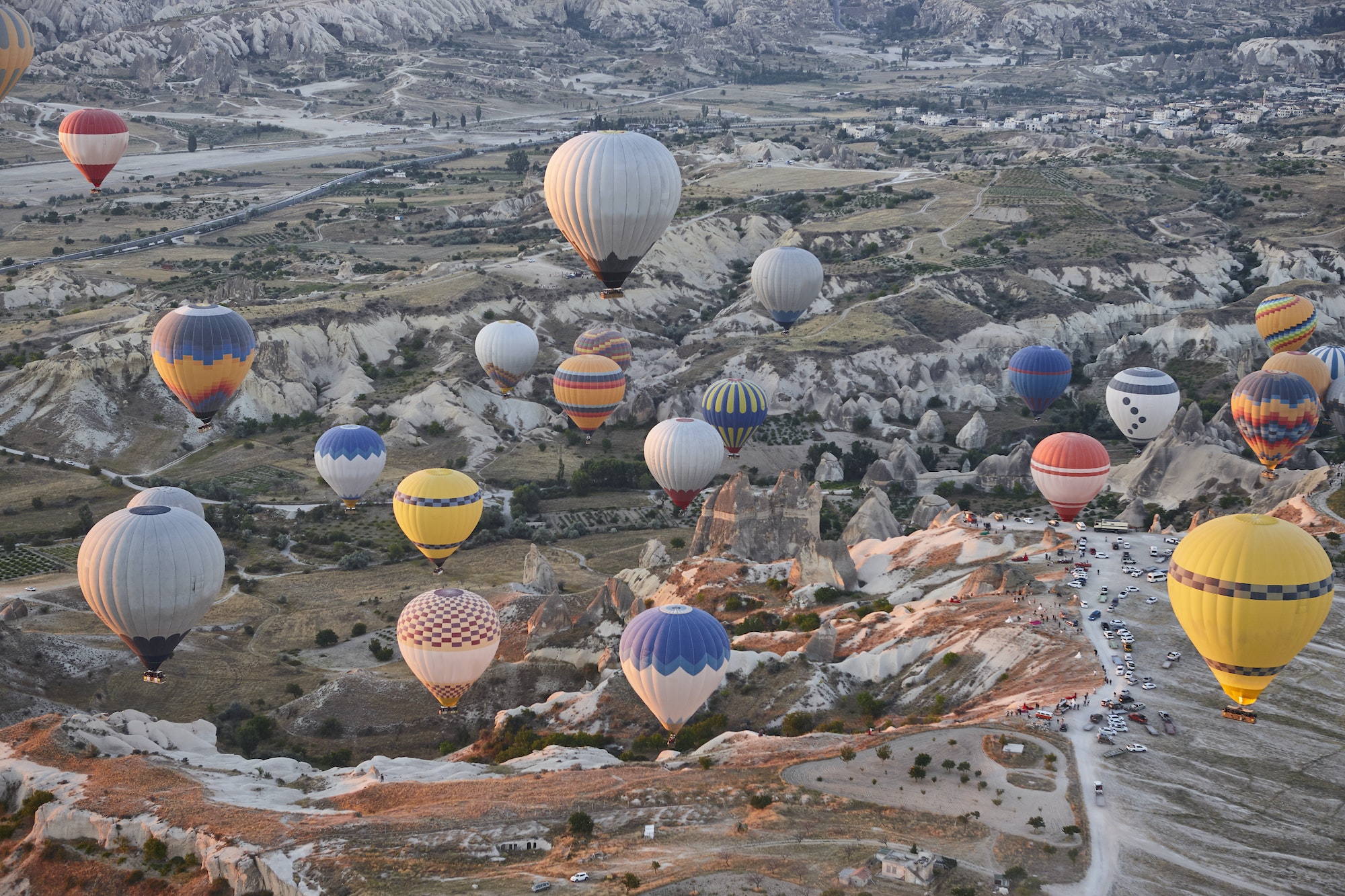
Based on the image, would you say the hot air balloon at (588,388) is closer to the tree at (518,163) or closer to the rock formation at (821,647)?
the rock formation at (821,647)

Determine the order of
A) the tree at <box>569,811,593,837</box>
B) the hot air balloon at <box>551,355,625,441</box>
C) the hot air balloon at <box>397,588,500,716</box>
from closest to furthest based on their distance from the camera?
the tree at <box>569,811,593,837</box> → the hot air balloon at <box>397,588,500,716</box> → the hot air balloon at <box>551,355,625,441</box>

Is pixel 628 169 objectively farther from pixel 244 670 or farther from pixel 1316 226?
pixel 1316 226

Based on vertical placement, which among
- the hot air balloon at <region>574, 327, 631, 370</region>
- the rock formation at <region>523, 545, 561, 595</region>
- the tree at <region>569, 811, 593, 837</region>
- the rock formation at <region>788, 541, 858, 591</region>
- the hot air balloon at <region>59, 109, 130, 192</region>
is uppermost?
the hot air balloon at <region>59, 109, 130, 192</region>

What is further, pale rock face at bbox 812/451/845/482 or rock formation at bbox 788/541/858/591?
pale rock face at bbox 812/451/845/482

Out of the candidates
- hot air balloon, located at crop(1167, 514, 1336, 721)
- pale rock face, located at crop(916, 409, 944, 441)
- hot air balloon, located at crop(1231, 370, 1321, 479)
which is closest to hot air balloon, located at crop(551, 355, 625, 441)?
pale rock face, located at crop(916, 409, 944, 441)

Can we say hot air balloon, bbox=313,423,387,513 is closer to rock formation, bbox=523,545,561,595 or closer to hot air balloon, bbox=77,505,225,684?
rock formation, bbox=523,545,561,595

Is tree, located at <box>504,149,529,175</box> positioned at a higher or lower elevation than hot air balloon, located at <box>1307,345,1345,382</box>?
lower
